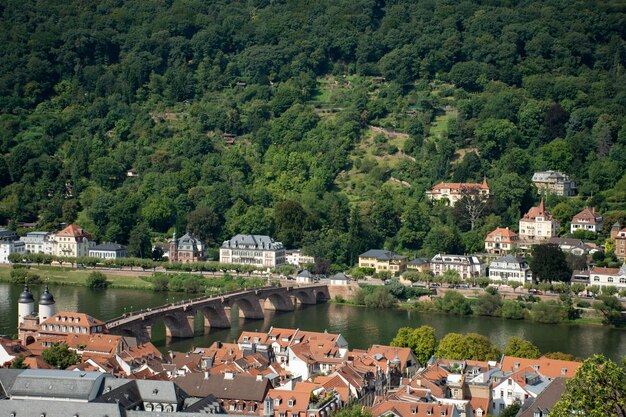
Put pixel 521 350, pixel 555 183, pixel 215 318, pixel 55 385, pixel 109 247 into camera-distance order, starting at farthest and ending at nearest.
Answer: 1. pixel 555 183
2. pixel 109 247
3. pixel 215 318
4. pixel 521 350
5. pixel 55 385

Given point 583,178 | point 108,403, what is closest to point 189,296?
point 583,178

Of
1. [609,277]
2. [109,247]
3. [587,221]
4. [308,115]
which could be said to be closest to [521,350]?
[609,277]

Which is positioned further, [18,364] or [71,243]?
[71,243]

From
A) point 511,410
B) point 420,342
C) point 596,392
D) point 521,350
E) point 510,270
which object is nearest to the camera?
point 596,392

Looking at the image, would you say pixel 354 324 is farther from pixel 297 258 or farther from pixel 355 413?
pixel 355 413

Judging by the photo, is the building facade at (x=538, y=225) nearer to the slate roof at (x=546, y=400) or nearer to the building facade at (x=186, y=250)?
the building facade at (x=186, y=250)

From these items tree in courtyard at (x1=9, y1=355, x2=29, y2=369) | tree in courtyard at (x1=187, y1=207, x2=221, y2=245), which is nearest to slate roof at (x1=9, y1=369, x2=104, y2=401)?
tree in courtyard at (x1=9, y1=355, x2=29, y2=369)

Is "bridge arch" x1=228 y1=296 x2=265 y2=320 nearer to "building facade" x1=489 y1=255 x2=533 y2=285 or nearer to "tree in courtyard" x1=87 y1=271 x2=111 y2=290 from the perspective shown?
"tree in courtyard" x1=87 y1=271 x2=111 y2=290

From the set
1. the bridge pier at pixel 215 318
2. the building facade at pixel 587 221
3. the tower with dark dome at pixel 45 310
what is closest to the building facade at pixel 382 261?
the building facade at pixel 587 221
